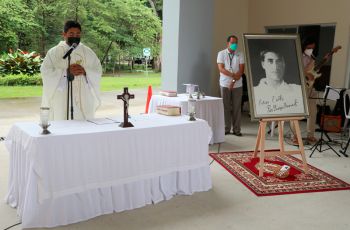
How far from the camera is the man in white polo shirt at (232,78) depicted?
636cm

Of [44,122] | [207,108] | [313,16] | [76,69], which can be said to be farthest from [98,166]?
[313,16]

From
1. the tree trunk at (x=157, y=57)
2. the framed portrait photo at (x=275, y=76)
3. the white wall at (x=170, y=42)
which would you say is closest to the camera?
the framed portrait photo at (x=275, y=76)

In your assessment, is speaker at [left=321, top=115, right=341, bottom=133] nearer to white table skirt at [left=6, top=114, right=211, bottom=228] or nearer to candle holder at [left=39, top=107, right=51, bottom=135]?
white table skirt at [left=6, top=114, right=211, bottom=228]

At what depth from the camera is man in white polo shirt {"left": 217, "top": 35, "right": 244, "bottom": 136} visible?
636 cm

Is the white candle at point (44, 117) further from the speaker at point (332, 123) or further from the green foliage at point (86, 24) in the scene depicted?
the green foliage at point (86, 24)

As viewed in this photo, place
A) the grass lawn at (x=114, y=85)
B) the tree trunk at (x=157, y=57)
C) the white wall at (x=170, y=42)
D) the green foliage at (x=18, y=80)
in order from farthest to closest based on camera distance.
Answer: the tree trunk at (x=157, y=57) < the green foliage at (x=18, y=80) < the grass lawn at (x=114, y=85) < the white wall at (x=170, y=42)

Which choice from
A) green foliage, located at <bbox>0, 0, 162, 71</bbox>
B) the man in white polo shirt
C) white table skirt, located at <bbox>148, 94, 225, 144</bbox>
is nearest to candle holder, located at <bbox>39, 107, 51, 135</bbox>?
white table skirt, located at <bbox>148, 94, 225, 144</bbox>

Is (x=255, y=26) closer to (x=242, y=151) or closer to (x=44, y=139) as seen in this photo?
(x=242, y=151)

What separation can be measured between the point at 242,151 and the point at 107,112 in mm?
4397

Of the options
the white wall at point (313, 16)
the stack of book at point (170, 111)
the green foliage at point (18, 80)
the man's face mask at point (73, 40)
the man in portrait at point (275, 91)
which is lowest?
the green foliage at point (18, 80)

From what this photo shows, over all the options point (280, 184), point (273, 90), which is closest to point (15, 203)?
point (280, 184)

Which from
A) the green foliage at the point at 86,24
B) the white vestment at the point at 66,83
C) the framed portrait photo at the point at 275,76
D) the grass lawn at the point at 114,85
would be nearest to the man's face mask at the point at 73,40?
the white vestment at the point at 66,83

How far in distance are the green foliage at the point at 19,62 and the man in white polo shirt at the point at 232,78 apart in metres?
8.18

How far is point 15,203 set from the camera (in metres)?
3.18
